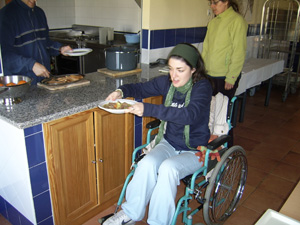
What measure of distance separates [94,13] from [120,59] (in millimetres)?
2539

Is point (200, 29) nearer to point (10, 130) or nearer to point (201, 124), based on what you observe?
point (201, 124)

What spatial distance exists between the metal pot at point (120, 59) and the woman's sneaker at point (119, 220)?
1.09 metres

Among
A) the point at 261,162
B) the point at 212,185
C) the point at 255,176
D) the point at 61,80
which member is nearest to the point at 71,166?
the point at 61,80

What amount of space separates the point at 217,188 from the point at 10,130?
113cm

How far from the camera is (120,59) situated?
222 centimetres

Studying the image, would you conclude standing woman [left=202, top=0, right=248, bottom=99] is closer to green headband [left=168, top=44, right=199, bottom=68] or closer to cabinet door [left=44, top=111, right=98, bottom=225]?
green headband [left=168, top=44, right=199, bottom=68]

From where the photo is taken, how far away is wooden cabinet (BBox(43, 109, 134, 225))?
1551 millimetres

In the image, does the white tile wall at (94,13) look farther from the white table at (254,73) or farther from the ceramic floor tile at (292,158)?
the ceramic floor tile at (292,158)

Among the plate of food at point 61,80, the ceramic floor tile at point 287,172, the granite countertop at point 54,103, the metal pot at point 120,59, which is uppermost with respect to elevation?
the metal pot at point 120,59

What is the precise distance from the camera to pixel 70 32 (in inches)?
180

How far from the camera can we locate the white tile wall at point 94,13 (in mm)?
4055

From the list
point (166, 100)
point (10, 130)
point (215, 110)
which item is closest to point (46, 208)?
point (10, 130)

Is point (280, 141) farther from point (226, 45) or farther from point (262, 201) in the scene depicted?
point (226, 45)

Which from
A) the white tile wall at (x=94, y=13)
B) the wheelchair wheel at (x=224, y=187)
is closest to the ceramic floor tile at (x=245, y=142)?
the wheelchair wheel at (x=224, y=187)
